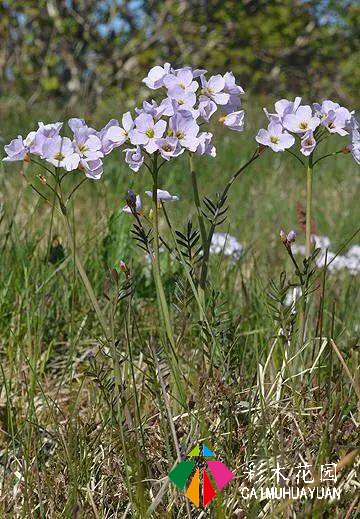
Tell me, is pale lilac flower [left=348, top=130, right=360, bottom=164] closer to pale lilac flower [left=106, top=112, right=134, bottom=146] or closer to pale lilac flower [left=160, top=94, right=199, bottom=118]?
pale lilac flower [left=160, top=94, right=199, bottom=118]

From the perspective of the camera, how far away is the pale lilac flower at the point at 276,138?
→ 1.66 metres

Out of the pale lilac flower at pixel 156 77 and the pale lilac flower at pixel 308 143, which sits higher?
the pale lilac flower at pixel 156 77

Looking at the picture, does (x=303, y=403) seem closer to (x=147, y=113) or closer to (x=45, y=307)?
(x=147, y=113)

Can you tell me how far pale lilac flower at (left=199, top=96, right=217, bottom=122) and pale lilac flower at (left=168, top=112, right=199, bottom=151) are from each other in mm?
108

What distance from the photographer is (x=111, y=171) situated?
469 centimetres

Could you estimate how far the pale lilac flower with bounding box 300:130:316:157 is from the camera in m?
1.63

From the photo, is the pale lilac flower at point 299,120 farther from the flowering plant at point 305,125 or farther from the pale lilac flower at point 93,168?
the pale lilac flower at point 93,168

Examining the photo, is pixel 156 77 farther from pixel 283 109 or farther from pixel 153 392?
pixel 153 392

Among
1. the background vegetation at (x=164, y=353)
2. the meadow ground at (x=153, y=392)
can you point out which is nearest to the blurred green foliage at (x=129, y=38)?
the background vegetation at (x=164, y=353)

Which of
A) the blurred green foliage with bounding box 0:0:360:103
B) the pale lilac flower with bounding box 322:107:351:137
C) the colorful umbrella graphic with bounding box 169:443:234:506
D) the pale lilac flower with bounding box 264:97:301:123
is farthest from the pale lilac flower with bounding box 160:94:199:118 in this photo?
the blurred green foliage with bounding box 0:0:360:103

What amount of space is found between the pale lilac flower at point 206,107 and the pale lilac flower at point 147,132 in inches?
6.2

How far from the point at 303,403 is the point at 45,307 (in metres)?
0.92

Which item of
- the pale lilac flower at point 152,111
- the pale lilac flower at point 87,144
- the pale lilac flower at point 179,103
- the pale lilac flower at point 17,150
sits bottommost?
the pale lilac flower at point 17,150

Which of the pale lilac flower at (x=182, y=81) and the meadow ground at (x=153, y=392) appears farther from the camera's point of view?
the pale lilac flower at (x=182, y=81)
